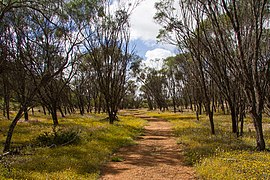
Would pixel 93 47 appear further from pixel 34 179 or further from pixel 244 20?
pixel 34 179

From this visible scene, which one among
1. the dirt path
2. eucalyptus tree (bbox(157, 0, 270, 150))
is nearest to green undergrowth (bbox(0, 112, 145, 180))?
the dirt path

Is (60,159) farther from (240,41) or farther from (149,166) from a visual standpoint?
(240,41)

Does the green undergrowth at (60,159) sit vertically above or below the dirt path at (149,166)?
above

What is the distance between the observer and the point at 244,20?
49.7 ft

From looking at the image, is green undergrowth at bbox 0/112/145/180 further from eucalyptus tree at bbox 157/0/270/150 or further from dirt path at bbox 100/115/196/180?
eucalyptus tree at bbox 157/0/270/150

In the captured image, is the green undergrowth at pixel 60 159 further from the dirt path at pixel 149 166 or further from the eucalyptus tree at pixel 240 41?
the eucalyptus tree at pixel 240 41

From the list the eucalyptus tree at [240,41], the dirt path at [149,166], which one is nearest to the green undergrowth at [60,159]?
the dirt path at [149,166]

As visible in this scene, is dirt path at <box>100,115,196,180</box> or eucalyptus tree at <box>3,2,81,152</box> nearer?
dirt path at <box>100,115,196,180</box>

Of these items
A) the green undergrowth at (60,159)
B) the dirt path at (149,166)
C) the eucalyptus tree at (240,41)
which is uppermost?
the eucalyptus tree at (240,41)

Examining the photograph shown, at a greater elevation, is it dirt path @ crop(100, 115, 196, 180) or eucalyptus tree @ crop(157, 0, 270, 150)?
eucalyptus tree @ crop(157, 0, 270, 150)

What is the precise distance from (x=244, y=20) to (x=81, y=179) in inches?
520

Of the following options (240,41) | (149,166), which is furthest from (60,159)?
(240,41)

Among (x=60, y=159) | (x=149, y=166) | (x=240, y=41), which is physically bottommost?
(x=149, y=166)

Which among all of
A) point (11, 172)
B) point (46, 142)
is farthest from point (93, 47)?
point (11, 172)
